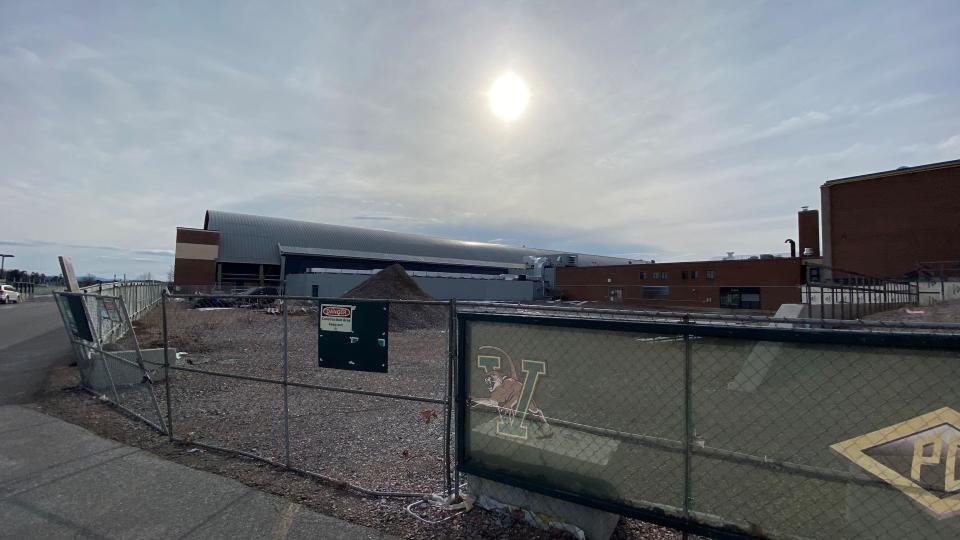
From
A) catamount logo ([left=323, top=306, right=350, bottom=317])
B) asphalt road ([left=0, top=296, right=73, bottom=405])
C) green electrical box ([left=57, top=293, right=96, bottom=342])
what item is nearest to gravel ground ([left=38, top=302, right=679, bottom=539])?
asphalt road ([left=0, top=296, right=73, bottom=405])

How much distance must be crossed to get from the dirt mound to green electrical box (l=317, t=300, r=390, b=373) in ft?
58.2

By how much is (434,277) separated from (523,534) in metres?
49.0

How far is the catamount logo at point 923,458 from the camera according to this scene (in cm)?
264

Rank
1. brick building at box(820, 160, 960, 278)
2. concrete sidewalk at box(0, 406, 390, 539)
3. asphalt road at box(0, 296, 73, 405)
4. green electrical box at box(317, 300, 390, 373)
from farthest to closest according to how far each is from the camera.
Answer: brick building at box(820, 160, 960, 278) → asphalt road at box(0, 296, 73, 405) → green electrical box at box(317, 300, 390, 373) → concrete sidewalk at box(0, 406, 390, 539)

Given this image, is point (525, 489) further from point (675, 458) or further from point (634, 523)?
point (675, 458)

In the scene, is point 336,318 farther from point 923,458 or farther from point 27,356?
point 27,356

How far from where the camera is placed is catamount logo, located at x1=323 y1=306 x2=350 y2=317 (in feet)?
18.1

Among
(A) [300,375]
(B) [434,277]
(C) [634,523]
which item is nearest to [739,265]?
(B) [434,277]

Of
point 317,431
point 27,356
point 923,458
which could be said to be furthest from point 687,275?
point 923,458

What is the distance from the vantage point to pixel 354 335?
5406 mm

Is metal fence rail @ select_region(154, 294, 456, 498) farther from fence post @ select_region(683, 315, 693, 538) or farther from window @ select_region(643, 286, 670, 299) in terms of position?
window @ select_region(643, 286, 670, 299)

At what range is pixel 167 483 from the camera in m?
5.02

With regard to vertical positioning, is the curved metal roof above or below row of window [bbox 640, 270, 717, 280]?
above

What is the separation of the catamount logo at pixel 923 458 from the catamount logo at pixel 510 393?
2.15m
